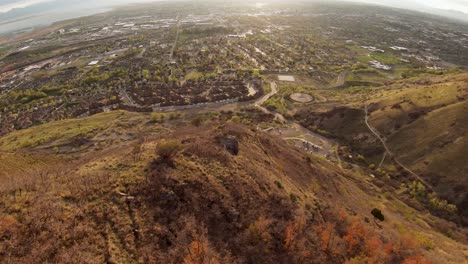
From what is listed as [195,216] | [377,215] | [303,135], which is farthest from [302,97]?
[195,216]

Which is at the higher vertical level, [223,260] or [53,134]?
[223,260]

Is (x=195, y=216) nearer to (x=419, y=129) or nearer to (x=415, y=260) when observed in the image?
(x=415, y=260)

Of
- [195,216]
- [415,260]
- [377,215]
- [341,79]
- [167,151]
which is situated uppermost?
[167,151]

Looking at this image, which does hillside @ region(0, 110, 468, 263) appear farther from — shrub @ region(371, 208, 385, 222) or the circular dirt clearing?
the circular dirt clearing

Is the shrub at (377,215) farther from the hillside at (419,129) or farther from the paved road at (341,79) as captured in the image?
the paved road at (341,79)

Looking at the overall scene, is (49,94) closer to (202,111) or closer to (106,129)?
(106,129)

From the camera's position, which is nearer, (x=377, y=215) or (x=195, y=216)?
(x=195, y=216)

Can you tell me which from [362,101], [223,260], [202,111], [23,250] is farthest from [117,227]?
[362,101]
